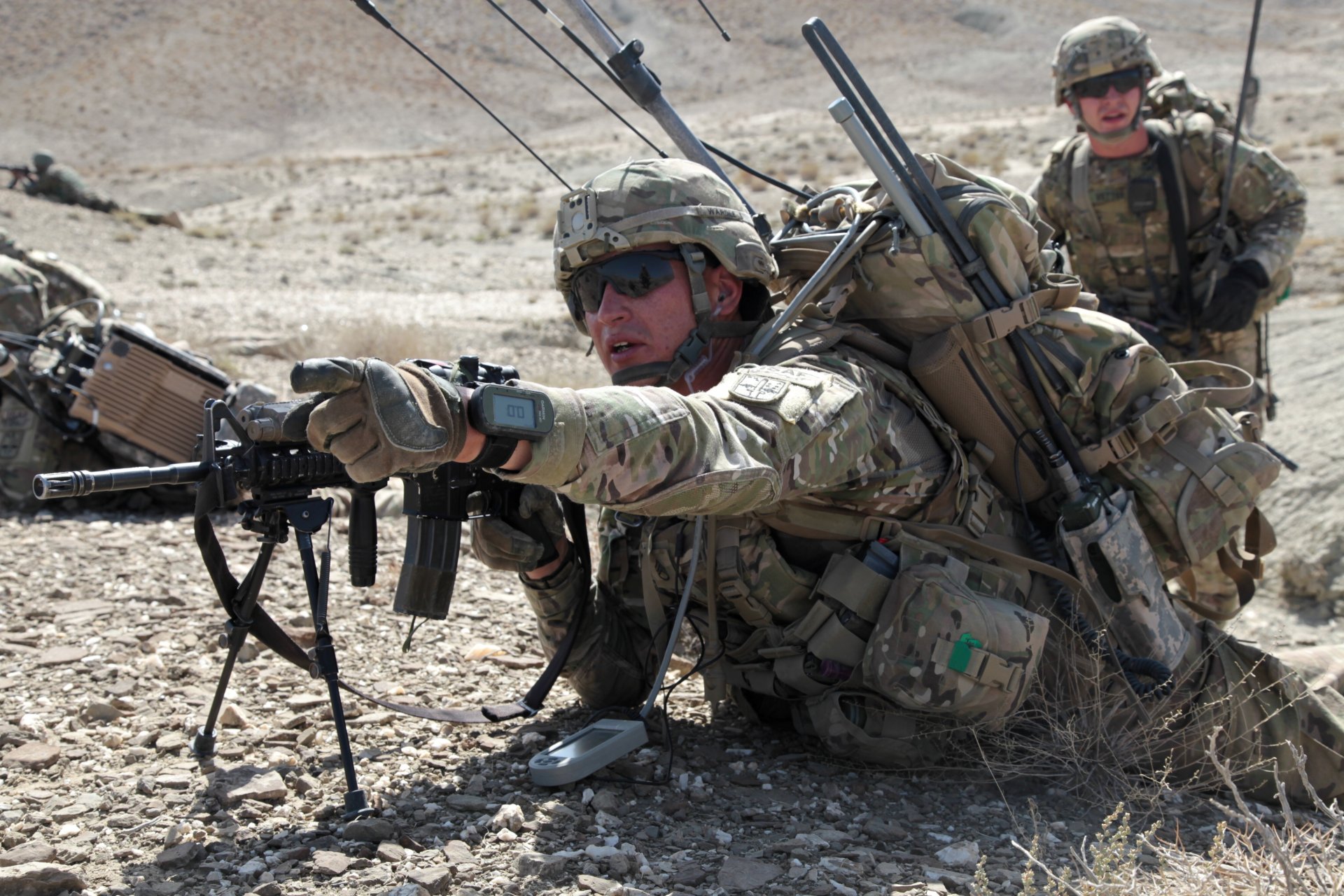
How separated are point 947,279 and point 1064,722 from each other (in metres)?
1.31

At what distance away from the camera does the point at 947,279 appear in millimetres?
3381

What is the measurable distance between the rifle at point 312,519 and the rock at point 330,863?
185mm

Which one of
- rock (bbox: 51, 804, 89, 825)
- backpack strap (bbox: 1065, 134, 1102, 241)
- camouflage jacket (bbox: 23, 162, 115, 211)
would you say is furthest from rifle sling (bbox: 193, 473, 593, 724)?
camouflage jacket (bbox: 23, 162, 115, 211)

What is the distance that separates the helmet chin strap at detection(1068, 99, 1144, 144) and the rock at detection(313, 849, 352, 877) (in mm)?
4843

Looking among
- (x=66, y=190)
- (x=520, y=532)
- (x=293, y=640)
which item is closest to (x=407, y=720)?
(x=293, y=640)

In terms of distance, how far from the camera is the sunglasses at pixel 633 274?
3.42 m

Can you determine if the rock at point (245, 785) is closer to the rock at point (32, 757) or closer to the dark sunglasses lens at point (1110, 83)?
the rock at point (32, 757)

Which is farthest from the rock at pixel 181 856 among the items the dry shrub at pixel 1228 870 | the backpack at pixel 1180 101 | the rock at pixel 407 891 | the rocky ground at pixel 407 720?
the backpack at pixel 1180 101

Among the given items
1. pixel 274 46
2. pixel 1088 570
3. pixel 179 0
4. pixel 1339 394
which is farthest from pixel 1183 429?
pixel 179 0

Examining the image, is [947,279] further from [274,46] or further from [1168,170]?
[274,46]

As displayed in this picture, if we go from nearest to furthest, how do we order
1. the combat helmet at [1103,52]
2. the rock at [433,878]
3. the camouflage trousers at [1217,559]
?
the rock at [433,878] < the camouflage trousers at [1217,559] < the combat helmet at [1103,52]

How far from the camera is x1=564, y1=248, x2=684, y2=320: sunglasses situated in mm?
3418

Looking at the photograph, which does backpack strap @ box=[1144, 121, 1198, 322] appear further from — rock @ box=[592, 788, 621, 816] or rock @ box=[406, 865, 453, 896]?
rock @ box=[406, 865, 453, 896]

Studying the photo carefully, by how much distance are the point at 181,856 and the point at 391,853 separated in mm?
452
